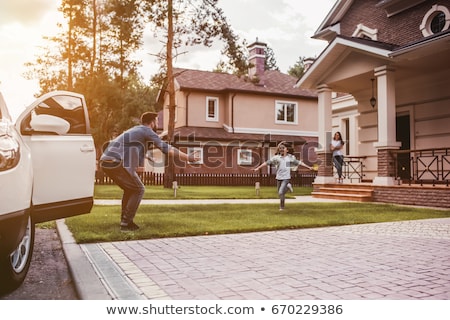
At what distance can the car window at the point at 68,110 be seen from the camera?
411 cm

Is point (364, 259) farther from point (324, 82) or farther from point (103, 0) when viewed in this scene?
point (324, 82)

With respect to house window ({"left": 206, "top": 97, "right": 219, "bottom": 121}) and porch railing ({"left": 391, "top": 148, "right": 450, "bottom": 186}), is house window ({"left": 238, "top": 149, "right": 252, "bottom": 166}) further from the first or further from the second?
porch railing ({"left": 391, "top": 148, "right": 450, "bottom": 186})

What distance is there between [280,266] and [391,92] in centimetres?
859

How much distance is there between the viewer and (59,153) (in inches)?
154

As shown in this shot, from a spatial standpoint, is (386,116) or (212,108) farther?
(212,108)

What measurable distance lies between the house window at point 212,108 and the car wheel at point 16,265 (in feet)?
64.5

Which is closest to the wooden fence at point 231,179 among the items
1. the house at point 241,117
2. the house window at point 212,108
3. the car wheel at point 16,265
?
the house at point 241,117

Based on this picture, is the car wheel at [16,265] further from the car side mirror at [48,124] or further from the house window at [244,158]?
the house window at [244,158]

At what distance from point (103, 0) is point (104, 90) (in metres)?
1.07

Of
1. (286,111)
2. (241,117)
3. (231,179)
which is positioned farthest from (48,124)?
(241,117)

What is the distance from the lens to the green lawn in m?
5.96

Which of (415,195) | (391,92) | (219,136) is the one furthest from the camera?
(219,136)

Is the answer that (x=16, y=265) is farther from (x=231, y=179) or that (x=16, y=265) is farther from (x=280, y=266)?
(x=231, y=179)

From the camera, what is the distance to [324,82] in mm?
13016
